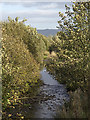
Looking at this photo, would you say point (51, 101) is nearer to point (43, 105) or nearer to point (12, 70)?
point (43, 105)

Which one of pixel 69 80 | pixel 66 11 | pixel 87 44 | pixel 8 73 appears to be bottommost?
pixel 69 80

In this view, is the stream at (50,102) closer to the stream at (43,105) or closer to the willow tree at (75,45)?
the stream at (43,105)

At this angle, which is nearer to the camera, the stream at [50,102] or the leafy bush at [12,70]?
the leafy bush at [12,70]

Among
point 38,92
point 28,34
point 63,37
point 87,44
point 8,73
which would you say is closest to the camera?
point 8,73

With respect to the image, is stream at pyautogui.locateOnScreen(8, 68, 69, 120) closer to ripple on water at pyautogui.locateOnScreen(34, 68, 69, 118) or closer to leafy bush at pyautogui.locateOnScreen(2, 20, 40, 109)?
ripple on water at pyautogui.locateOnScreen(34, 68, 69, 118)

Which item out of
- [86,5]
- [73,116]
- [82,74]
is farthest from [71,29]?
[73,116]

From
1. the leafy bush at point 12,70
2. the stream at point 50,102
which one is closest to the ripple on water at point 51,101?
the stream at point 50,102

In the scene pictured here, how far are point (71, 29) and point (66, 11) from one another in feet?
3.46

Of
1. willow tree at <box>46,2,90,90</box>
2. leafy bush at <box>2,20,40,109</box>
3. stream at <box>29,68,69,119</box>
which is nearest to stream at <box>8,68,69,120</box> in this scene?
stream at <box>29,68,69,119</box>

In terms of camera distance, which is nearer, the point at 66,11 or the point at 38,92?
the point at 66,11

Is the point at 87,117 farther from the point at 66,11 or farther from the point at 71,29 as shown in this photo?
the point at 66,11

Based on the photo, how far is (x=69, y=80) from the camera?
1122cm

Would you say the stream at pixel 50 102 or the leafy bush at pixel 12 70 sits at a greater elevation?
the leafy bush at pixel 12 70

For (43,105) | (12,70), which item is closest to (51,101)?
(43,105)
